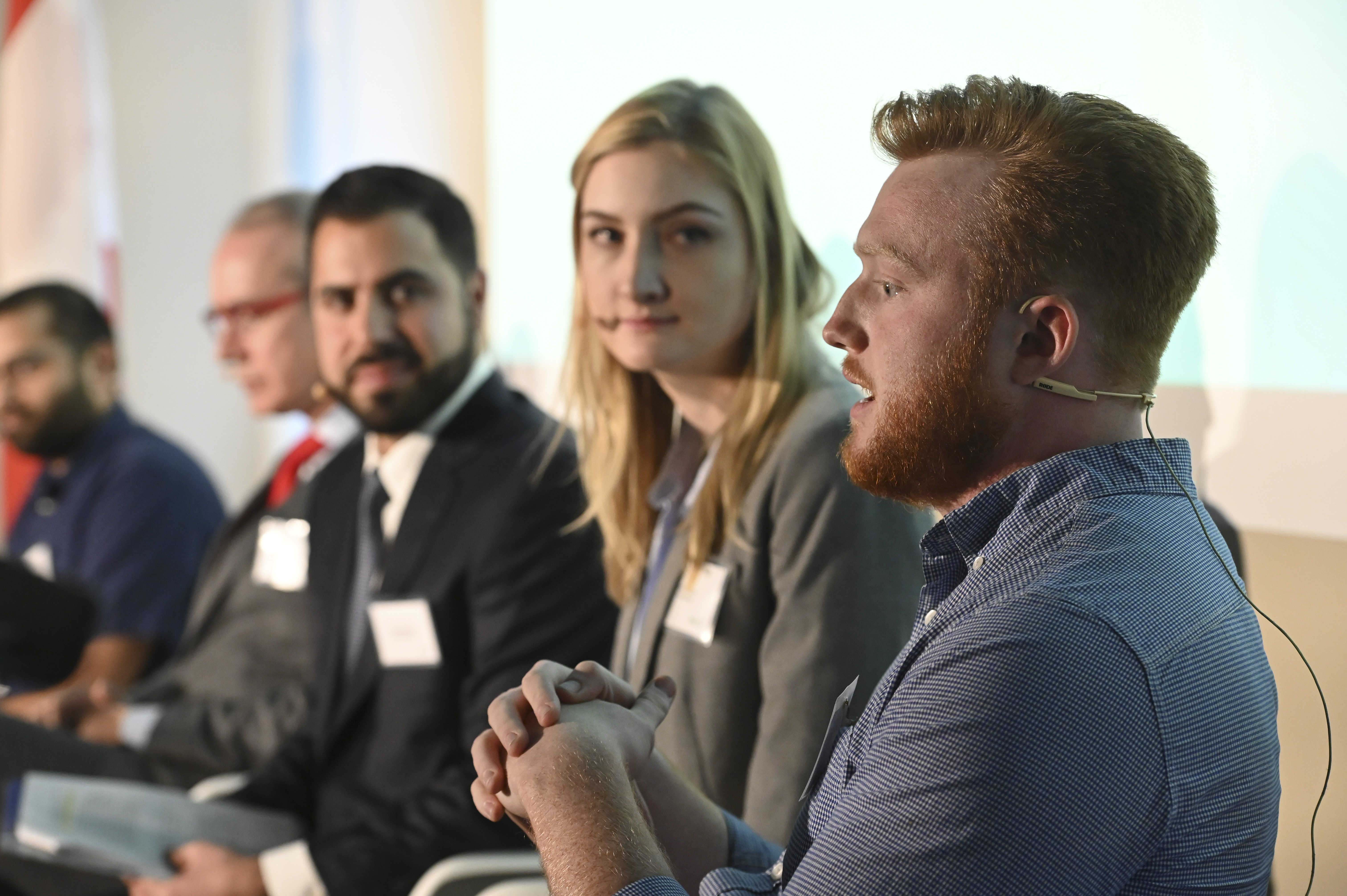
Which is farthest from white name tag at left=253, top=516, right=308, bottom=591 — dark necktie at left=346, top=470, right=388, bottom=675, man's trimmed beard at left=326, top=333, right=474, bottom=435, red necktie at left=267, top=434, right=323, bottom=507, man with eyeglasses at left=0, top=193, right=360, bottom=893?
man's trimmed beard at left=326, top=333, right=474, bottom=435

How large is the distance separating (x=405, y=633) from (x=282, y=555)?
815mm

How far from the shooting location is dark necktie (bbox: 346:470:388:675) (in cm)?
239

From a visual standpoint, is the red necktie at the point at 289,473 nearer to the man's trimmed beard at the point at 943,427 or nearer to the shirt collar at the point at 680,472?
the shirt collar at the point at 680,472

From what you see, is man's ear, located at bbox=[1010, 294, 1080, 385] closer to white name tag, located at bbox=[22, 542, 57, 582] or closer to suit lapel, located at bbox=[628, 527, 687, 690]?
suit lapel, located at bbox=[628, 527, 687, 690]

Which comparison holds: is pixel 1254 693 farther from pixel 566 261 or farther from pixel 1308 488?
pixel 566 261

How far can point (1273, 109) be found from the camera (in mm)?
1618

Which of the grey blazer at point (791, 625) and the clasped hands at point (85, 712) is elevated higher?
the grey blazer at point (791, 625)

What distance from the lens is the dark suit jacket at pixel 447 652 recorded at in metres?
2.08

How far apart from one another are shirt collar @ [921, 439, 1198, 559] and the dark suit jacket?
1.24 meters

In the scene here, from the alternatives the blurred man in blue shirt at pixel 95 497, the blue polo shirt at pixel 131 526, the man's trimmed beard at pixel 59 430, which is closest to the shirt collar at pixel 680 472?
the blurred man in blue shirt at pixel 95 497

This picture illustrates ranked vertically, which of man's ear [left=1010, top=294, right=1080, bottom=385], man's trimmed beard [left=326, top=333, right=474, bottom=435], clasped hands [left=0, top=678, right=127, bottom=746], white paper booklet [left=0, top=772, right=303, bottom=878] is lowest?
clasped hands [left=0, top=678, right=127, bottom=746]

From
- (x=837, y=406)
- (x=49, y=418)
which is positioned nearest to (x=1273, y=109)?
(x=837, y=406)

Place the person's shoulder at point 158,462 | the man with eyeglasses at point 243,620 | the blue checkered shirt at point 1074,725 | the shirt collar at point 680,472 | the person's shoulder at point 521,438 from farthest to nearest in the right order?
the person's shoulder at point 158,462, the man with eyeglasses at point 243,620, the person's shoulder at point 521,438, the shirt collar at point 680,472, the blue checkered shirt at point 1074,725

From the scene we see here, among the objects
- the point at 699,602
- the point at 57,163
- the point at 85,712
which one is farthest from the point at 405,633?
the point at 57,163
